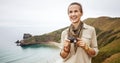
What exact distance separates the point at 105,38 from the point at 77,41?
73.6 m

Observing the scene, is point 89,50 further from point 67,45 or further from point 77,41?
point 67,45

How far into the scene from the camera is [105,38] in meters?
76.3

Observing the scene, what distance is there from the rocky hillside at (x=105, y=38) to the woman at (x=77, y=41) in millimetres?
40555

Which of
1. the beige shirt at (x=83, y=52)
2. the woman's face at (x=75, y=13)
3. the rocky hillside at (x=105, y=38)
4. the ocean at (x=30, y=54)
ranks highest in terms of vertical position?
the woman's face at (x=75, y=13)

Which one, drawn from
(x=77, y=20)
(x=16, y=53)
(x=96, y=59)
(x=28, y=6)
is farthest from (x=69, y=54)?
(x=28, y=6)

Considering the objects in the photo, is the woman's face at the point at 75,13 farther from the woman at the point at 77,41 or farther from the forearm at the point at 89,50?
the forearm at the point at 89,50

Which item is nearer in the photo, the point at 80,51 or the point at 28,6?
the point at 80,51

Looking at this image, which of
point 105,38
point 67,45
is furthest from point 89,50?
point 105,38

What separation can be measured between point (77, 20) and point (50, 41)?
→ 161845mm

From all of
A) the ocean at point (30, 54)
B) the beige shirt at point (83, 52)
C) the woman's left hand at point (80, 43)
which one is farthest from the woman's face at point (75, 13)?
the ocean at point (30, 54)

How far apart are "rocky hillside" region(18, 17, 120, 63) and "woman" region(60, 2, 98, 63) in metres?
40.6

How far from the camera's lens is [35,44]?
165750 millimetres

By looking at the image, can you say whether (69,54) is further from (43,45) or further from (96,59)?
(43,45)

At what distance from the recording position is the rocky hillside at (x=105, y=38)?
53.7 m
